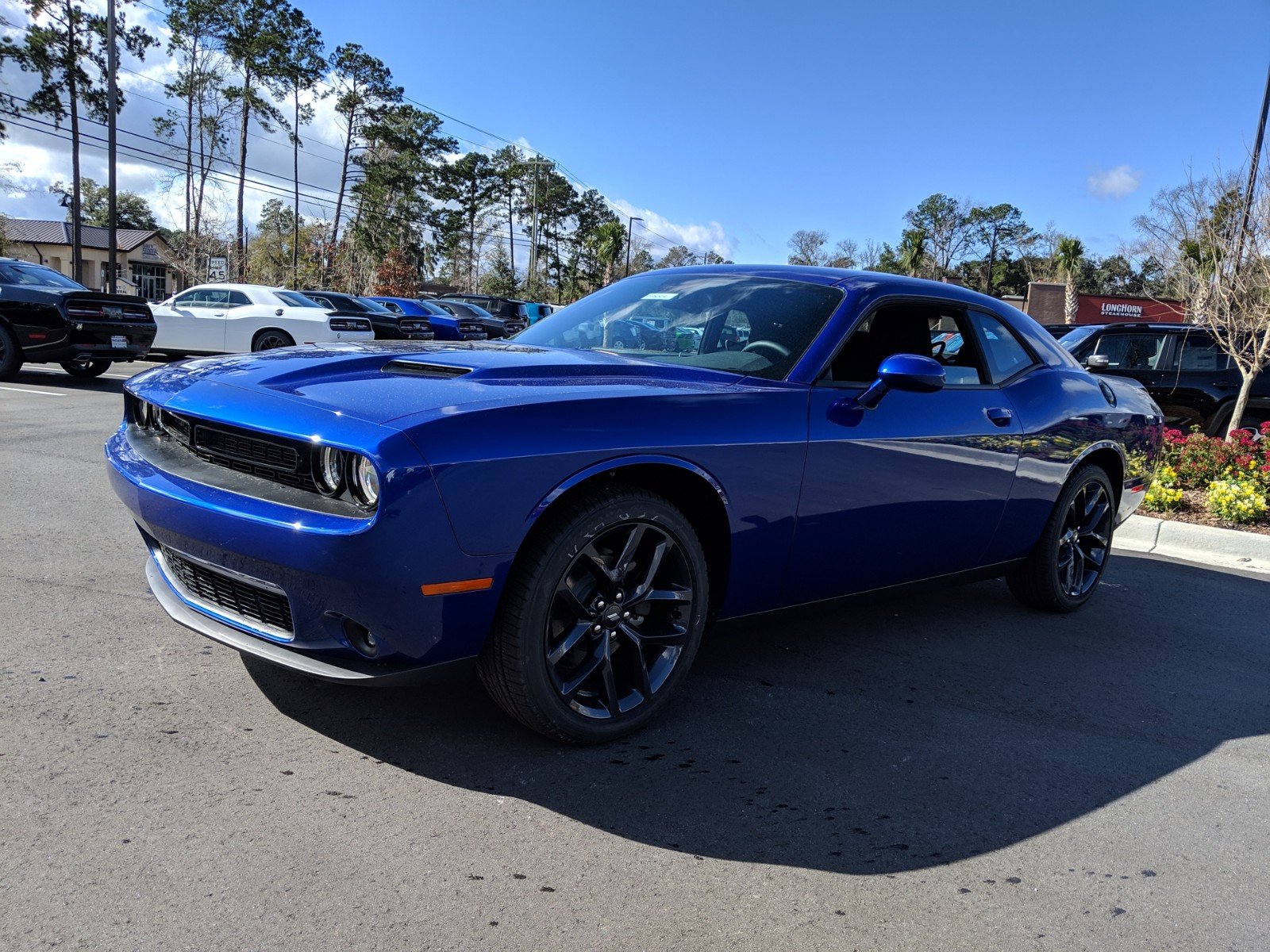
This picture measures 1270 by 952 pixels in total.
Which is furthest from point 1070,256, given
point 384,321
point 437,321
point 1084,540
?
point 1084,540

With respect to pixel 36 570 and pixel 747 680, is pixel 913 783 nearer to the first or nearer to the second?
pixel 747 680

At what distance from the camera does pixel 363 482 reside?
2465 mm

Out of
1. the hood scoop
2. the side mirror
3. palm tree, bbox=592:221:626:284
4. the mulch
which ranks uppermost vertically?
palm tree, bbox=592:221:626:284

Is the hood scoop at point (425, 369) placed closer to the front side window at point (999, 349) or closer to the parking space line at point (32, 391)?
the front side window at point (999, 349)

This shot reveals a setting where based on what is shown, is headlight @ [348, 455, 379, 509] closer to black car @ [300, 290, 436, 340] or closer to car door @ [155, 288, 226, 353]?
black car @ [300, 290, 436, 340]

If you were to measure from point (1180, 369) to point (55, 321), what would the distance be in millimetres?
13519

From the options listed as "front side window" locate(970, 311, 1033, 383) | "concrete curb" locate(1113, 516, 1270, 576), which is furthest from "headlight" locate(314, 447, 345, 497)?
"concrete curb" locate(1113, 516, 1270, 576)

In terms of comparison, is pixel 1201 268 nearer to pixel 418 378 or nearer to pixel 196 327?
pixel 418 378

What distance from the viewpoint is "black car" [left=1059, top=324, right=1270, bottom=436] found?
11.1 metres

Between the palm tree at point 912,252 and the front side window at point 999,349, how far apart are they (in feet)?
206

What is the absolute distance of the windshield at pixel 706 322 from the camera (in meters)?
3.55

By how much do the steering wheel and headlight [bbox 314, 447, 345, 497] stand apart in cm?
163

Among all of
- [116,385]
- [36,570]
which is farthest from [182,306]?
[36,570]

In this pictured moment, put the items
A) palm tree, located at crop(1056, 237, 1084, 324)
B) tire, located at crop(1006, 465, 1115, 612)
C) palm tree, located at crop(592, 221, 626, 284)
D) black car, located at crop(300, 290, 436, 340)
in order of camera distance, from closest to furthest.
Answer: tire, located at crop(1006, 465, 1115, 612), black car, located at crop(300, 290, 436, 340), palm tree, located at crop(1056, 237, 1084, 324), palm tree, located at crop(592, 221, 626, 284)
